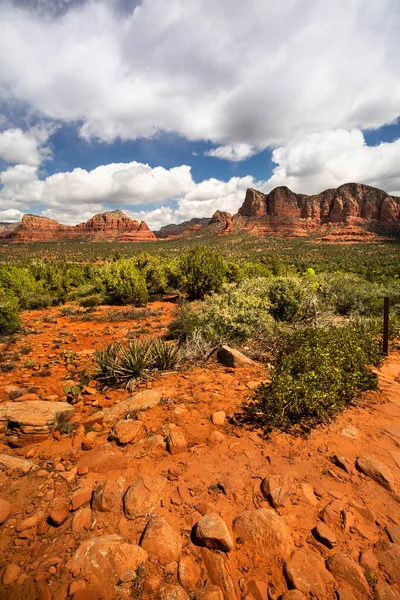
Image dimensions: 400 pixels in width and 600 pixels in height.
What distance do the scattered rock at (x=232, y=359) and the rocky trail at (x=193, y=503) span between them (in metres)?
1.31

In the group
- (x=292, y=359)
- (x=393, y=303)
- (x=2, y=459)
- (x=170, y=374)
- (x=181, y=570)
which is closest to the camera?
(x=181, y=570)

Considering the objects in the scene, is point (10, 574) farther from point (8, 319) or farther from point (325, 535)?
point (8, 319)

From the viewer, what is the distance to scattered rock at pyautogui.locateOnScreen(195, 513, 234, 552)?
86.5 inches

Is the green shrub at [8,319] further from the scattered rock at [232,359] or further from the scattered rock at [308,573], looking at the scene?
the scattered rock at [308,573]

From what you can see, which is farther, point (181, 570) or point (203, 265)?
point (203, 265)

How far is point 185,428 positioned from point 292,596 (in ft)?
7.06

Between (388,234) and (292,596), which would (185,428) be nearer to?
(292,596)

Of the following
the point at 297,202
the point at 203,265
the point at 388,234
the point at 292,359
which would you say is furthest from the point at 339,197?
the point at 292,359

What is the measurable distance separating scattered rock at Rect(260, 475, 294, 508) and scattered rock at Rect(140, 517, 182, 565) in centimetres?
93

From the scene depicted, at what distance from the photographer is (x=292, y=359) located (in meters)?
4.57

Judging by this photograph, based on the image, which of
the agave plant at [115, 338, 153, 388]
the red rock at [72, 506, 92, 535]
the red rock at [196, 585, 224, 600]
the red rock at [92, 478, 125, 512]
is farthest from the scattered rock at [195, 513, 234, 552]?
the agave plant at [115, 338, 153, 388]

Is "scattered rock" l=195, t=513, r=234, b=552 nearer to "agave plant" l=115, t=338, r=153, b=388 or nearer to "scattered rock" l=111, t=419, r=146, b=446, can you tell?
"scattered rock" l=111, t=419, r=146, b=446

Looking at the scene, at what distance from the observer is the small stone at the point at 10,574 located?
1986mm

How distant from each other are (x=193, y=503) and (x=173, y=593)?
2.54ft
